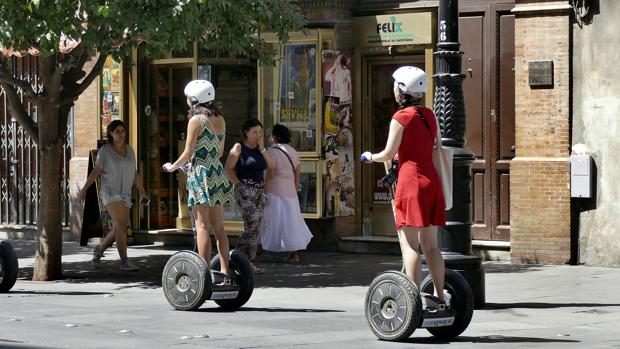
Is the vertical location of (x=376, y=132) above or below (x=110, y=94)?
below

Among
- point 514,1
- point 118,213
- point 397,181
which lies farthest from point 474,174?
point 397,181

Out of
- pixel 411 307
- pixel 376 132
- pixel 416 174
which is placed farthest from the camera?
pixel 376 132

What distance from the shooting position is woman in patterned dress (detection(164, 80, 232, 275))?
40.3 feet

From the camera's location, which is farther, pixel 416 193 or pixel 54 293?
pixel 54 293

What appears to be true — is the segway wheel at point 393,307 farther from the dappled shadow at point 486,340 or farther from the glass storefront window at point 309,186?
the glass storefront window at point 309,186

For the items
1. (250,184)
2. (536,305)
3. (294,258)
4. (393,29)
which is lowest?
(536,305)

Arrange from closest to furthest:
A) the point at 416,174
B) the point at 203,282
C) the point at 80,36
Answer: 1. the point at 416,174
2. the point at 203,282
3. the point at 80,36

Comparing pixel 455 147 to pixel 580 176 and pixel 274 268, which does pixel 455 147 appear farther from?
pixel 274 268

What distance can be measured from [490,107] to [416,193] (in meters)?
7.51

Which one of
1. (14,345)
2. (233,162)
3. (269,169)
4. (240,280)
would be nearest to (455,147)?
(240,280)

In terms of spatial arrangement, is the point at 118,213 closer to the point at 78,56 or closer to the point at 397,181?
the point at 78,56

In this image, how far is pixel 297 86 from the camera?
18734 millimetres

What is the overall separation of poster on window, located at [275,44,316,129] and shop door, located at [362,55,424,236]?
75 centimetres

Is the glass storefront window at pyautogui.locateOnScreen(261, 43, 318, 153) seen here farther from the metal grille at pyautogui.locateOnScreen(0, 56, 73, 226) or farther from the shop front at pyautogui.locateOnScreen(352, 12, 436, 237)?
the metal grille at pyautogui.locateOnScreen(0, 56, 73, 226)
